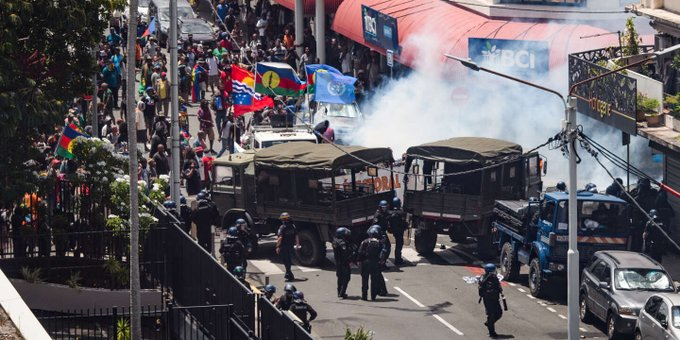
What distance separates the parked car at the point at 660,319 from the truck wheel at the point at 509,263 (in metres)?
5.75

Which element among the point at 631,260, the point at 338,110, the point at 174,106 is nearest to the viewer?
the point at 631,260

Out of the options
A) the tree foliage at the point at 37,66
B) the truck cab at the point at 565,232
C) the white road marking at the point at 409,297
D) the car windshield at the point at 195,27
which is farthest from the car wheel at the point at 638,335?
the car windshield at the point at 195,27

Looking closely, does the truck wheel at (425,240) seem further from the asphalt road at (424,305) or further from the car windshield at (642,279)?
the car windshield at (642,279)

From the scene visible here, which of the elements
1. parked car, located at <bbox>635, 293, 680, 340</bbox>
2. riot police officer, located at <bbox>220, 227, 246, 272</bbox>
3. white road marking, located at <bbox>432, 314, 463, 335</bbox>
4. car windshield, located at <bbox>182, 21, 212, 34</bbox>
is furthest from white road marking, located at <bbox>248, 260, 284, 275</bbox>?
car windshield, located at <bbox>182, 21, 212, 34</bbox>

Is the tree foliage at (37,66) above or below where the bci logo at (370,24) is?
below

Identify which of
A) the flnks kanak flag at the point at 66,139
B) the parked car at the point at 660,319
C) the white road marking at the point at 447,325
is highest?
the flnks kanak flag at the point at 66,139

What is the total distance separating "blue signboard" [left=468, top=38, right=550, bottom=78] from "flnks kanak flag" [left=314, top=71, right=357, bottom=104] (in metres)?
4.10

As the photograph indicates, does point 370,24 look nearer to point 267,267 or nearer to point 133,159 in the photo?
point 267,267

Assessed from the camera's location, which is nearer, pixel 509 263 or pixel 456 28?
pixel 509 263

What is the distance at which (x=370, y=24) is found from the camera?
49375 millimetres

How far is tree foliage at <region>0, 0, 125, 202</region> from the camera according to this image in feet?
77.2

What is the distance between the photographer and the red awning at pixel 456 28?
40.5m

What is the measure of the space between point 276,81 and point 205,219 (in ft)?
26.1

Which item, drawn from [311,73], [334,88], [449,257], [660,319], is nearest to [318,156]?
[449,257]
